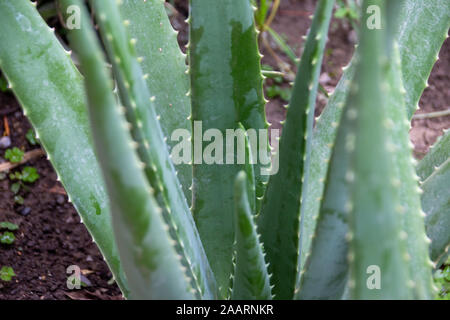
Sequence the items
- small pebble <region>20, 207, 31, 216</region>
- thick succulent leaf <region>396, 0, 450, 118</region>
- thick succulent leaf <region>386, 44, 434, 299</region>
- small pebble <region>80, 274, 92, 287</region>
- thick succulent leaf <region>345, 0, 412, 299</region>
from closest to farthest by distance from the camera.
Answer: thick succulent leaf <region>345, 0, 412, 299</region> → thick succulent leaf <region>386, 44, 434, 299</region> → thick succulent leaf <region>396, 0, 450, 118</region> → small pebble <region>80, 274, 92, 287</region> → small pebble <region>20, 207, 31, 216</region>

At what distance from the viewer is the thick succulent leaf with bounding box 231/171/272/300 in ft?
2.08

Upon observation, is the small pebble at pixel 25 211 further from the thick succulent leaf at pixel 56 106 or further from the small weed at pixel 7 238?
the thick succulent leaf at pixel 56 106

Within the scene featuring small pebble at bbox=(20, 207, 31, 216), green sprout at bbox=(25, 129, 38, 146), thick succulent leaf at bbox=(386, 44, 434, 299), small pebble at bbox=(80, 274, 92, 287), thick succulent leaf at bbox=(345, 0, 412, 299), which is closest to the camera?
thick succulent leaf at bbox=(345, 0, 412, 299)

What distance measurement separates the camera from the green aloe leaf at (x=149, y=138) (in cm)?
60

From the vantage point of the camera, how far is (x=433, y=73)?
217 cm

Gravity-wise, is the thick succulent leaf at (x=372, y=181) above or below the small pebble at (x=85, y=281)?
above

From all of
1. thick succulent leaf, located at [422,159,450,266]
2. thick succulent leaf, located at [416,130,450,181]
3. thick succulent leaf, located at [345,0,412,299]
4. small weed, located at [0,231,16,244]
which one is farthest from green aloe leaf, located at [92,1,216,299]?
small weed, located at [0,231,16,244]

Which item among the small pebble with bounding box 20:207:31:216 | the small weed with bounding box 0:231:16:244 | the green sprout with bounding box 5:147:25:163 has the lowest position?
the small weed with bounding box 0:231:16:244

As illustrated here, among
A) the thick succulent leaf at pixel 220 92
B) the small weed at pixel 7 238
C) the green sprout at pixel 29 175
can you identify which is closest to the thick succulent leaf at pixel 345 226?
the thick succulent leaf at pixel 220 92

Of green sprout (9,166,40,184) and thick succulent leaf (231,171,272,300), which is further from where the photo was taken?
green sprout (9,166,40,184)

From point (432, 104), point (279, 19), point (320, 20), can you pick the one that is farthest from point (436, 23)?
point (279, 19)

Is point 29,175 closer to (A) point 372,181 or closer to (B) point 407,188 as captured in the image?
(B) point 407,188

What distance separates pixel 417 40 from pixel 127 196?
29.4 inches

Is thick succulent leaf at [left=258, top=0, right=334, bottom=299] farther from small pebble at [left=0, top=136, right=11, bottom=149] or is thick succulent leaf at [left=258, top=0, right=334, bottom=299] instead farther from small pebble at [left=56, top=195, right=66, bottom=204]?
small pebble at [left=0, top=136, right=11, bottom=149]
